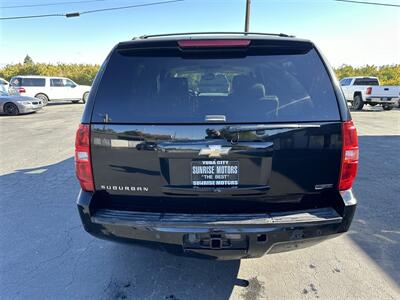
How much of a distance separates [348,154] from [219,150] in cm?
95

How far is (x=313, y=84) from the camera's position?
6.97 ft

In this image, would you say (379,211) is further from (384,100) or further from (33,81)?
(33,81)

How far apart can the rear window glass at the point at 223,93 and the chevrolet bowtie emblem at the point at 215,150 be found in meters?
0.20

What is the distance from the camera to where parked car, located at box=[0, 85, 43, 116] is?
14.7 metres

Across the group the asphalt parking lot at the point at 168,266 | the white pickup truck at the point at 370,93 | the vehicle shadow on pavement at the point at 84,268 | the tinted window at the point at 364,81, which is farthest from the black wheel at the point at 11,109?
the tinted window at the point at 364,81

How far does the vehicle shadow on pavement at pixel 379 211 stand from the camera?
2.97 metres

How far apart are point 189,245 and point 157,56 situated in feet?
4.62

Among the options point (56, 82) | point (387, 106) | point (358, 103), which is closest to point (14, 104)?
point (56, 82)

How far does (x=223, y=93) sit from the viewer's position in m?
2.28

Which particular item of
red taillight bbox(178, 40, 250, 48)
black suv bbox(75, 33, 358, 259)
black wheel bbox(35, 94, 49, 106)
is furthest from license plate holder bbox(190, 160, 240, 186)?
black wheel bbox(35, 94, 49, 106)

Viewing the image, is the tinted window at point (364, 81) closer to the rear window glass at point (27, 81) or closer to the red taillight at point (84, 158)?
the red taillight at point (84, 158)

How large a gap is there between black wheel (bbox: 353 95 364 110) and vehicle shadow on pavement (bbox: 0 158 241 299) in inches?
745

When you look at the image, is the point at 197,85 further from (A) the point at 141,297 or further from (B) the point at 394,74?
(B) the point at 394,74

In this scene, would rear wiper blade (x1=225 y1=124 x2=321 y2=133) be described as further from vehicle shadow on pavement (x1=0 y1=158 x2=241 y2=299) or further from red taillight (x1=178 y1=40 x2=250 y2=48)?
vehicle shadow on pavement (x1=0 y1=158 x2=241 y2=299)
